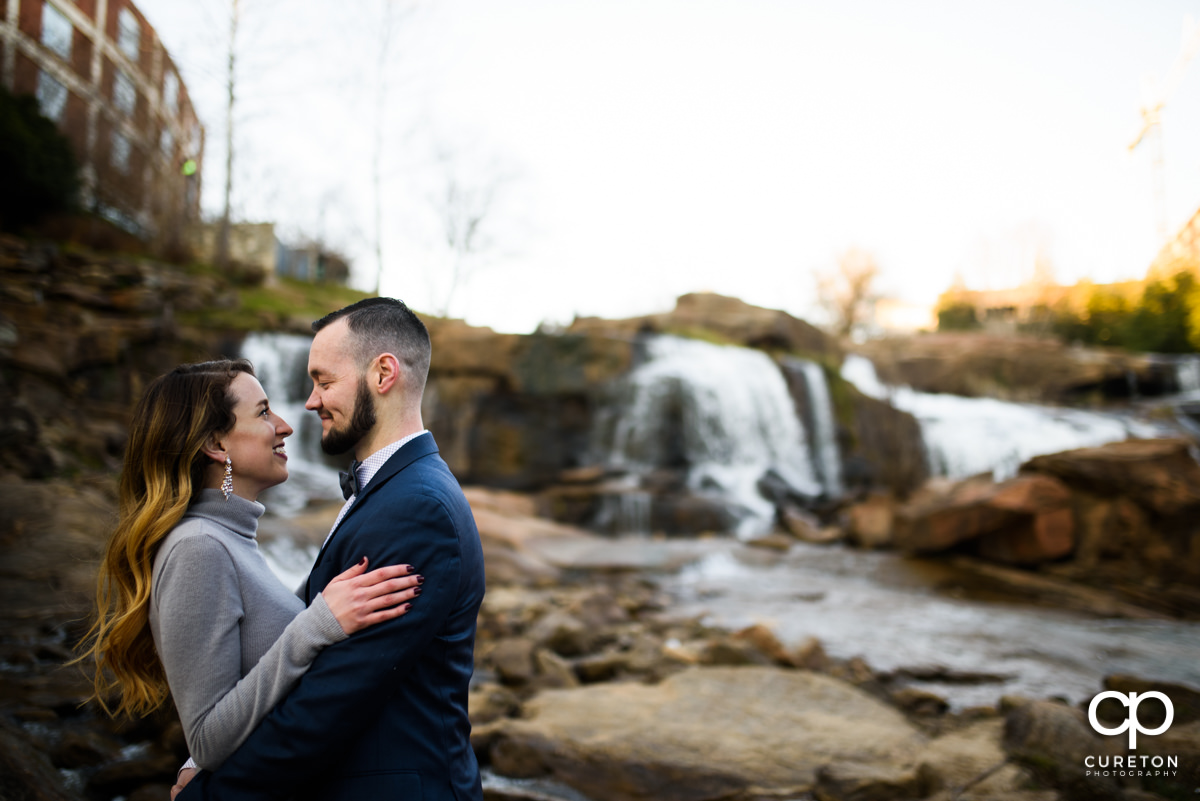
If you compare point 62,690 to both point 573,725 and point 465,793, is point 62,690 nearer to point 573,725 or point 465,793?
point 573,725

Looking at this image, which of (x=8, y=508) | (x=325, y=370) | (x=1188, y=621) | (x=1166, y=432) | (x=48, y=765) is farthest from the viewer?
(x=1166, y=432)

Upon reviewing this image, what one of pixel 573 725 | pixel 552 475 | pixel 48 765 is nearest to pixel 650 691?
pixel 573 725

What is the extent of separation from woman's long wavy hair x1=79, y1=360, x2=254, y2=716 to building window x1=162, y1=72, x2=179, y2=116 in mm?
21467

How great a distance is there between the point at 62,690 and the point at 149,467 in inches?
118

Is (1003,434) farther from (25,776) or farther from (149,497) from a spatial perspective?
(149,497)

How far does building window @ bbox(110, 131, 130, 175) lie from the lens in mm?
20312

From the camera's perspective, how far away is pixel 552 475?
1841 cm

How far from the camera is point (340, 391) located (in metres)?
1.82

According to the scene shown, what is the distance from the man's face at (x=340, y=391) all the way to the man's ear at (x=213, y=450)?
270mm

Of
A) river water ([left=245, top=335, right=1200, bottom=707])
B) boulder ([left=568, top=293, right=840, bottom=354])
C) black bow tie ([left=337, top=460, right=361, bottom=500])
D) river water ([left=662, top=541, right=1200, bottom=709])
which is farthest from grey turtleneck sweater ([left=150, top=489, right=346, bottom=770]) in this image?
boulder ([left=568, top=293, right=840, bottom=354])

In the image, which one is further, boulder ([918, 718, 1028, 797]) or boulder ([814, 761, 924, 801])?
boulder ([918, 718, 1028, 797])

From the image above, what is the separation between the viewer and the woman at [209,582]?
5.00 feet

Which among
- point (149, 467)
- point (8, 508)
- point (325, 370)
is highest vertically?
point (325, 370)

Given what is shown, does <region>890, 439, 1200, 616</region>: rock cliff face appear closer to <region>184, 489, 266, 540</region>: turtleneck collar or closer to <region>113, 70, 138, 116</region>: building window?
<region>184, 489, 266, 540</region>: turtleneck collar
